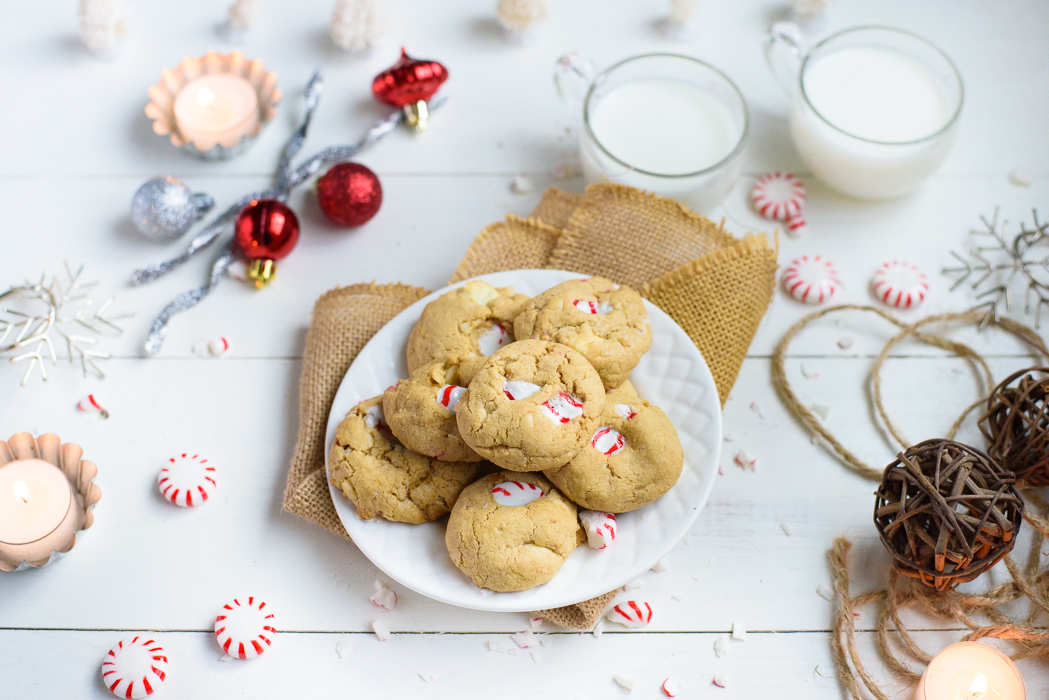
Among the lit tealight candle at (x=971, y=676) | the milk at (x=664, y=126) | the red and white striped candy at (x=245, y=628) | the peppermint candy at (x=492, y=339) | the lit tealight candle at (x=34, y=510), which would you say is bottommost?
the red and white striped candy at (x=245, y=628)

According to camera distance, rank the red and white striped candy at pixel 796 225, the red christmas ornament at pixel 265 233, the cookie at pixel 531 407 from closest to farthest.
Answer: the cookie at pixel 531 407 < the red christmas ornament at pixel 265 233 < the red and white striped candy at pixel 796 225

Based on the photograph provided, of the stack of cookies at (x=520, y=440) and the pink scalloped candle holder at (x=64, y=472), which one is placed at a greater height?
the stack of cookies at (x=520, y=440)

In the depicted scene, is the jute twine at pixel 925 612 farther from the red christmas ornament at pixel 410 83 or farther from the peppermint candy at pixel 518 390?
the red christmas ornament at pixel 410 83

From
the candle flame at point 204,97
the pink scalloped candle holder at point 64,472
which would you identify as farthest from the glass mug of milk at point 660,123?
the pink scalloped candle holder at point 64,472

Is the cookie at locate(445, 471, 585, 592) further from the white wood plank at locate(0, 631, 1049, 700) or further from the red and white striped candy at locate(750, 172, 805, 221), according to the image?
the red and white striped candy at locate(750, 172, 805, 221)

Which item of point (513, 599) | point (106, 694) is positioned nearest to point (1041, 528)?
point (513, 599)

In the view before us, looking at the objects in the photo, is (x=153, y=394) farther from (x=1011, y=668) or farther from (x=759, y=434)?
(x=1011, y=668)
